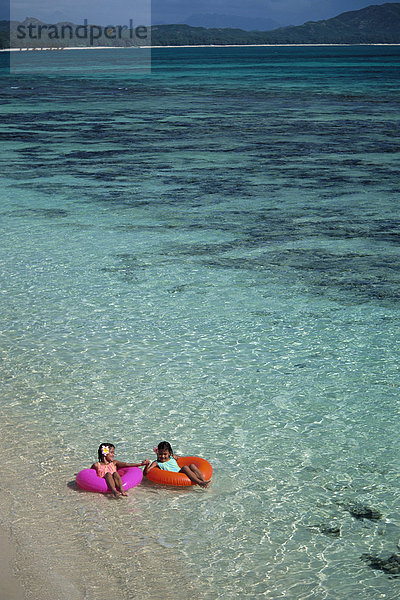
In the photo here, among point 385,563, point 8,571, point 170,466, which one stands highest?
point 170,466

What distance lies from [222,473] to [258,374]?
2380mm

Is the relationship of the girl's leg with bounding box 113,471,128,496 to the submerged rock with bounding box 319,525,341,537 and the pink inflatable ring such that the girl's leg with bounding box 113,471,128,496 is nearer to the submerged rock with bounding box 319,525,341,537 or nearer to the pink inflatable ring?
the pink inflatable ring

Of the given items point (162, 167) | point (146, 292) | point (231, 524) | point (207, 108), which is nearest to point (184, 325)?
point (146, 292)

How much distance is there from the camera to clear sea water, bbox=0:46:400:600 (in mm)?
5734

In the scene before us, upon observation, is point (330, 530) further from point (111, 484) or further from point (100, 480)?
point (100, 480)

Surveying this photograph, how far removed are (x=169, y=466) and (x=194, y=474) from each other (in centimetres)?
23

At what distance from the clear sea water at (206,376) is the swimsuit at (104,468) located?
7.5 inches

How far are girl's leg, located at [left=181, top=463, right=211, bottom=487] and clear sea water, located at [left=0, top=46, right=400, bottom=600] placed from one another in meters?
0.15

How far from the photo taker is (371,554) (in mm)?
5820

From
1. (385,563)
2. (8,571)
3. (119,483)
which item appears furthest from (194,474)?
(8,571)

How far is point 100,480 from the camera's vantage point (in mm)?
6352

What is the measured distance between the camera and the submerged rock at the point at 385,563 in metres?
5.62

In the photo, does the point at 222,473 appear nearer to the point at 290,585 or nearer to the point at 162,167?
the point at 290,585

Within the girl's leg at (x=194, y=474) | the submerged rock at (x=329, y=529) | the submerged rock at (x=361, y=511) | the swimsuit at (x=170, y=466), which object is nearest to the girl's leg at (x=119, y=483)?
the swimsuit at (x=170, y=466)
